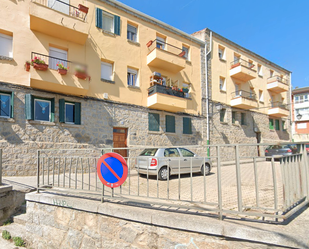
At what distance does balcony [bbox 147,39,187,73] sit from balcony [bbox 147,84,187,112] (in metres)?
1.80

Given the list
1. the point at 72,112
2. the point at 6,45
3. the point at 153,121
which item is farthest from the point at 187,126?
the point at 6,45

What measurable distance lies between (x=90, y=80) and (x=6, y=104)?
13.1 ft

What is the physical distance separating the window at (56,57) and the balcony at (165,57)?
17.3 ft

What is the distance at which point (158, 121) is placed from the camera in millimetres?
13109

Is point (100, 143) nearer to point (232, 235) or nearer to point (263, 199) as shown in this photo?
point (263, 199)

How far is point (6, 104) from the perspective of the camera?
331 inches

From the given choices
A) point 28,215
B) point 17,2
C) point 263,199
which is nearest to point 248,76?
point 263,199

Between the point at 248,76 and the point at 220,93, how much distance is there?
3997 mm

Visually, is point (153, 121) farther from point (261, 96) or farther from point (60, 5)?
point (261, 96)

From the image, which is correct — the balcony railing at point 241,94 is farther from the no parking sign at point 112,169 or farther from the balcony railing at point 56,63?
the no parking sign at point 112,169

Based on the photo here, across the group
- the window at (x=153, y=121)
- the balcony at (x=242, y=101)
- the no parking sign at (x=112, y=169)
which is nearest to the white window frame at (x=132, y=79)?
the window at (x=153, y=121)

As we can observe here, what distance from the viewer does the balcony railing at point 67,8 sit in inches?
379

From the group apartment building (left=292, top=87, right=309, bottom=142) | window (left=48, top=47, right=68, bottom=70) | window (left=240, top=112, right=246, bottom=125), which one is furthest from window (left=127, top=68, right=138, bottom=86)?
apartment building (left=292, top=87, right=309, bottom=142)

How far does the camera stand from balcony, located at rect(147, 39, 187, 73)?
12.6 metres
